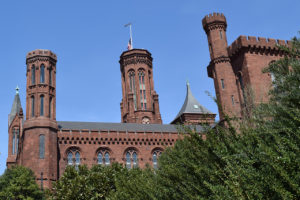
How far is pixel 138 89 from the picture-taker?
2245 inches

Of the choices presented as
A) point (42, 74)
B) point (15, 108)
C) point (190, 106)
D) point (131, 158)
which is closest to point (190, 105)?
point (190, 106)

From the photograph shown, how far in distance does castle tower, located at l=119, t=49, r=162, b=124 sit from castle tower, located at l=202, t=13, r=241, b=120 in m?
16.8

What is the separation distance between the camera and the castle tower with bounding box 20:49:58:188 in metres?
33.7

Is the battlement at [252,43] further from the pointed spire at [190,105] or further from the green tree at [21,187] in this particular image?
the green tree at [21,187]

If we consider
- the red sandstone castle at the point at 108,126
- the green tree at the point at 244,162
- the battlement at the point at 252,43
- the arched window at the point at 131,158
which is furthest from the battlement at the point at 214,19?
the green tree at the point at 244,162

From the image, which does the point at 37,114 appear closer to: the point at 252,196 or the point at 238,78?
the point at 238,78

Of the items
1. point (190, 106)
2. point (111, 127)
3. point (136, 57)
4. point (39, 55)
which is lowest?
point (111, 127)

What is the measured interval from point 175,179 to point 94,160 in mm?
24719

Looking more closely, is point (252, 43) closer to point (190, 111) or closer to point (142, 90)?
point (190, 111)

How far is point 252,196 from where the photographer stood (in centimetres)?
924

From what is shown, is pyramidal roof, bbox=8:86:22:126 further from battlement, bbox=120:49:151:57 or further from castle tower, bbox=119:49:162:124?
battlement, bbox=120:49:151:57

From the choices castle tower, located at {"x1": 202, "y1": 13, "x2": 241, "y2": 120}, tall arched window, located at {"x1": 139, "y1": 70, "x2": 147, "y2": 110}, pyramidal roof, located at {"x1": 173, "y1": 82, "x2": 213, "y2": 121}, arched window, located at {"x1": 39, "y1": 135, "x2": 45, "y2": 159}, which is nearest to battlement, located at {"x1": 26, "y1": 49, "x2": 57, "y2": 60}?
arched window, located at {"x1": 39, "y1": 135, "x2": 45, "y2": 159}

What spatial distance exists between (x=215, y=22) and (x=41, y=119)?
20.2 m

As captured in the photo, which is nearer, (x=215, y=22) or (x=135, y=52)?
(x=215, y=22)
